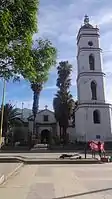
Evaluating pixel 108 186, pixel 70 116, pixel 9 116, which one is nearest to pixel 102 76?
pixel 70 116

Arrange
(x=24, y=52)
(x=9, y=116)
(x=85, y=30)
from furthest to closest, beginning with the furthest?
1. (x=9, y=116)
2. (x=85, y=30)
3. (x=24, y=52)

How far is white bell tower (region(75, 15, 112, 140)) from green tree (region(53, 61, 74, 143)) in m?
2.77

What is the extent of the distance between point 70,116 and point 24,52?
57.2m

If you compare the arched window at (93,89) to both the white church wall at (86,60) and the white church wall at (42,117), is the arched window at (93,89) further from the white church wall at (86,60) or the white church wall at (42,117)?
the white church wall at (42,117)

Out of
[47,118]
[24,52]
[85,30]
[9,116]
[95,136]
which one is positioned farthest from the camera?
[47,118]

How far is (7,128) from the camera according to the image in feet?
225

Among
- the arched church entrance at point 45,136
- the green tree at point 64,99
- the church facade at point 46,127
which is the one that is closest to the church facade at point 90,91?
the green tree at point 64,99

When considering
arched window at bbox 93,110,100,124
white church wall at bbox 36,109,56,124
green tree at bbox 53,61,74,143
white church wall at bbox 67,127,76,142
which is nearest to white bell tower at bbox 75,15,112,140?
arched window at bbox 93,110,100,124

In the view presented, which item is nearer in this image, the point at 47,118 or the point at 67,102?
the point at 67,102

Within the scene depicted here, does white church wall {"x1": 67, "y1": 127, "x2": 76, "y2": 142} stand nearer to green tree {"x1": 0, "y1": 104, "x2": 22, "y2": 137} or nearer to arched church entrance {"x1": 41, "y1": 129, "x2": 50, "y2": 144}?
arched church entrance {"x1": 41, "y1": 129, "x2": 50, "y2": 144}

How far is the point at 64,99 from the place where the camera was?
66625mm

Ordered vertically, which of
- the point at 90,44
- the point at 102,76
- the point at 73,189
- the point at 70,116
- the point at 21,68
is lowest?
the point at 73,189

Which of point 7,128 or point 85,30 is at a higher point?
point 85,30

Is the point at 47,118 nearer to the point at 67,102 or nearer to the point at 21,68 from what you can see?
the point at 67,102
